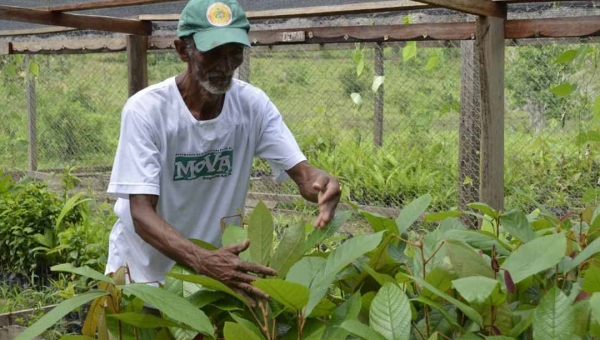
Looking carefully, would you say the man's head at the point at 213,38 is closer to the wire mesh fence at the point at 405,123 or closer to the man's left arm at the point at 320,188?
the man's left arm at the point at 320,188

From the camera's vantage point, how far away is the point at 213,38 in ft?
8.82

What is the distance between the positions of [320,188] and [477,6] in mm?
2155

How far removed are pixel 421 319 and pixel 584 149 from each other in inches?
239

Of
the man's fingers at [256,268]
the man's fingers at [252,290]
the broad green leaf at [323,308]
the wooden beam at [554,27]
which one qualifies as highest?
the wooden beam at [554,27]

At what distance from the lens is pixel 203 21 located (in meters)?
2.75

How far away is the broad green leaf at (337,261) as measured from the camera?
1665 millimetres

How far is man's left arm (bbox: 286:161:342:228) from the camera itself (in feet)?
6.91

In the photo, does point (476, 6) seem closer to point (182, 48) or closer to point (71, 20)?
point (182, 48)

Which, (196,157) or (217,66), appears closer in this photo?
(217,66)

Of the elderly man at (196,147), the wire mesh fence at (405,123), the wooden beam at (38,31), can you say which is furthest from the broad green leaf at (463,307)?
the wooden beam at (38,31)

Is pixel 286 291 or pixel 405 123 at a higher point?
pixel 286 291

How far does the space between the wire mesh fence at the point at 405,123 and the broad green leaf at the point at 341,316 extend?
8.45ft

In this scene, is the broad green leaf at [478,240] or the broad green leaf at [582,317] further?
the broad green leaf at [478,240]

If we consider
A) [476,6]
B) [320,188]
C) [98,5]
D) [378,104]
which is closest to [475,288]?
[320,188]
